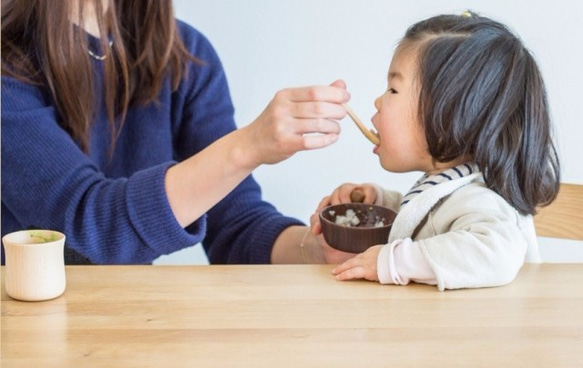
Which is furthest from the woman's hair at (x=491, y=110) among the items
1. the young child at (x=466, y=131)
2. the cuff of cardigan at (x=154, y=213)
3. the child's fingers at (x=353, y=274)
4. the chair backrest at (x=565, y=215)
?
the cuff of cardigan at (x=154, y=213)

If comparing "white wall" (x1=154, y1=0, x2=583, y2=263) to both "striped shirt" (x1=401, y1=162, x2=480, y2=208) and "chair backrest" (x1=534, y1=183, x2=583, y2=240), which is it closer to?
"chair backrest" (x1=534, y1=183, x2=583, y2=240)

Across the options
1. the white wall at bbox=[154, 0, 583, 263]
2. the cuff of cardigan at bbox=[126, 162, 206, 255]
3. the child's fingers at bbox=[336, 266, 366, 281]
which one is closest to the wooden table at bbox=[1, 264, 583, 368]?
the child's fingers at bbox=[336, 266, 366, 281]

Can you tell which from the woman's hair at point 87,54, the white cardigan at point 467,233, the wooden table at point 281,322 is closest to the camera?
the wooden table at point 281,322

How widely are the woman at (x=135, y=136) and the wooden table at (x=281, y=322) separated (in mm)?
174

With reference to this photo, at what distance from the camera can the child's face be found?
1064 millimetres

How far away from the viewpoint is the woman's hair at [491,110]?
1014 millimetres

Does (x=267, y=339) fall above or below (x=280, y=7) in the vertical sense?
below

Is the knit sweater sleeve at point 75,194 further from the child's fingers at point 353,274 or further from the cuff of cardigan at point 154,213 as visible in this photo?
the child's fingers at point 353,274

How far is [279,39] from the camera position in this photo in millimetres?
1725

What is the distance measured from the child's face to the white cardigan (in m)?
0.10

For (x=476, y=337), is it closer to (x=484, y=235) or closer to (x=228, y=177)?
(x=484, y=235)

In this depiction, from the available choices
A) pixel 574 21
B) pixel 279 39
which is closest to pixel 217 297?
pixel 279 39

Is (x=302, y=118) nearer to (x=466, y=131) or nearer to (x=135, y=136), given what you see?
(x=466, y=131)

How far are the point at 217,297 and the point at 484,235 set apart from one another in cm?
33
